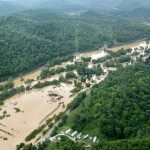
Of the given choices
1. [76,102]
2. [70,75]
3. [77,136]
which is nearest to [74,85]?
[70,75]

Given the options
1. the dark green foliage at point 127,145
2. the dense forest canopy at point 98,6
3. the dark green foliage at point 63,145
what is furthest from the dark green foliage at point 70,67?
the dense forest canopy at point 98,6

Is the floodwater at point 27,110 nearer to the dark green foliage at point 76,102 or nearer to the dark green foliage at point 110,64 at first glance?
the dark green foliage at point 76,102

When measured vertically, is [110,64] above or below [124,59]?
below

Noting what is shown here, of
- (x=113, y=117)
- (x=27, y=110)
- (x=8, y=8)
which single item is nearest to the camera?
(x=113, y=117)

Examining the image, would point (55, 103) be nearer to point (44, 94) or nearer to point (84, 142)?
point (44, 94)

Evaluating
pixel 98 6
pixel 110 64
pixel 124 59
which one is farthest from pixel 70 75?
pixel 98 6

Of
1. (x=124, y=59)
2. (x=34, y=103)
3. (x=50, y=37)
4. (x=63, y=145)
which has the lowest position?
(x=34, y=103)

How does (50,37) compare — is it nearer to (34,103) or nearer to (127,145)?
(34,103)

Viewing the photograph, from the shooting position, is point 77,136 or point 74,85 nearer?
point 77,136

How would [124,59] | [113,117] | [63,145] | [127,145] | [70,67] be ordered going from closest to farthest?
[127,145]
[63,145]
[113,117]
[70,67]
[124,59]
